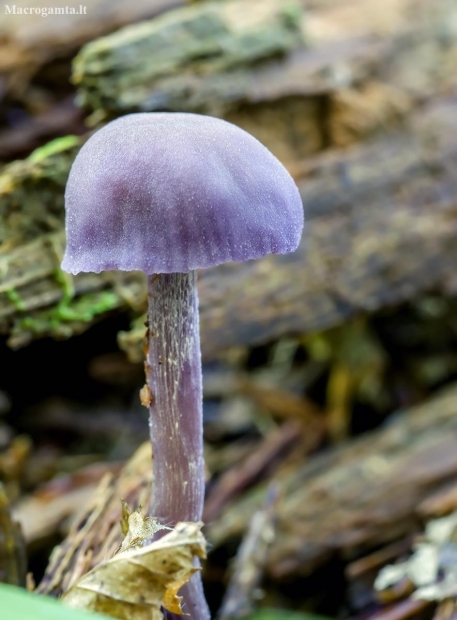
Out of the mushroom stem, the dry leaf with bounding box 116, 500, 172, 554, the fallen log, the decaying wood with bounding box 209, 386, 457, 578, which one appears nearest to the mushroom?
the mushroom stem

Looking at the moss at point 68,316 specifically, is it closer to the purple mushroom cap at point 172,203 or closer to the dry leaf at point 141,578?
the purple mushroom cap at point 172,203

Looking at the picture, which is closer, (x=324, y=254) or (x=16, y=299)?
(x=16, y=299)

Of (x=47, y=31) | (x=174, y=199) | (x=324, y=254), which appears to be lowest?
(x=324, y=254)

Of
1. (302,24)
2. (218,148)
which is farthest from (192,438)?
(302,24)

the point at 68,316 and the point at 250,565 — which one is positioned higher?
the point at 68,316

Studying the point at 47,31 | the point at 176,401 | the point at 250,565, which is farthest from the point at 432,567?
the point at 47,31

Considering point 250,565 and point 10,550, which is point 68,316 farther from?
point 250,565
